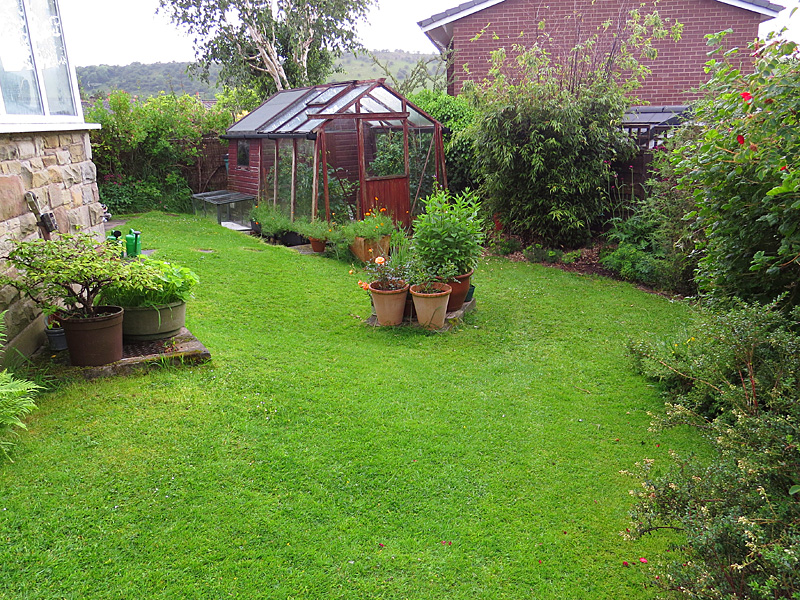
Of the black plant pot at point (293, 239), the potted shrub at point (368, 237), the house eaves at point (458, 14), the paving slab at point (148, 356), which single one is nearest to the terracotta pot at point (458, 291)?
the potted shrub at point (368, 237)

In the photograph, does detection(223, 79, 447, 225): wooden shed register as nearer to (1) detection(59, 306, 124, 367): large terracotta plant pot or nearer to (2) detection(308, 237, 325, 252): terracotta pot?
(2) detection(308, 237, 325, 252): terracotta pot

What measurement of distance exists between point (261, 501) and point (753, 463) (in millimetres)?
2350

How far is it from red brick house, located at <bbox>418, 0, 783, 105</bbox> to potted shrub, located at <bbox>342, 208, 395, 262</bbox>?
267 inches

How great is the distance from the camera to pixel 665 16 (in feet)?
43.4

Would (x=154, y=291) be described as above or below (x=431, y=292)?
above

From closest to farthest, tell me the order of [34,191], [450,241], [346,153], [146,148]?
1. [34,191]
2. [450,241]
3. [346,153]
4. [146,148]

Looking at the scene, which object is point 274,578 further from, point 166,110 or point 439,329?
point 166,110

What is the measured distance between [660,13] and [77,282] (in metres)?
14.3

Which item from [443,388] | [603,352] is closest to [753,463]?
[443,388]

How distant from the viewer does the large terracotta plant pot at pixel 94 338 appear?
399 centimetres

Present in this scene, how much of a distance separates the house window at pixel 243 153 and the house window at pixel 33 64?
6.90 meters

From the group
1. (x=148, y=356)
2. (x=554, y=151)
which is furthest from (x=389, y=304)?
(x=554, y=151)

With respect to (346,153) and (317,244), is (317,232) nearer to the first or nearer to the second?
(317,244)

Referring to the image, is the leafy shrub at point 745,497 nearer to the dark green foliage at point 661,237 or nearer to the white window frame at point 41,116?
the dark green foliage at point 661,237
